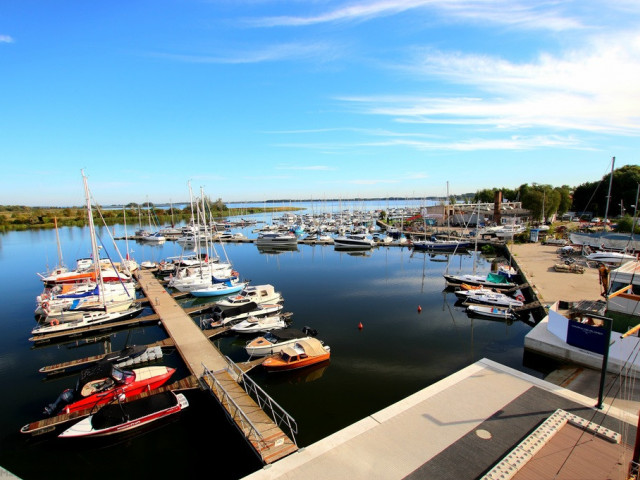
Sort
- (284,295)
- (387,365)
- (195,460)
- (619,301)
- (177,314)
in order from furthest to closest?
(284,295), (177,314), (387,365), (619,301), (195,460)

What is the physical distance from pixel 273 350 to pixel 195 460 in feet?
27.9

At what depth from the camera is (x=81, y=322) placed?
27453 millimetres

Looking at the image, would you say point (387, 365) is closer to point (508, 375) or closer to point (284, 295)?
point (508, 375)

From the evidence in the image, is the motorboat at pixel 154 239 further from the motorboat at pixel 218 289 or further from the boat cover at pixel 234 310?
the boat cover at pixel 234 310

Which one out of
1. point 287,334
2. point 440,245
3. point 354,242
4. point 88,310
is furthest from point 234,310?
point 440,245

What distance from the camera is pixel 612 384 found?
635 inches

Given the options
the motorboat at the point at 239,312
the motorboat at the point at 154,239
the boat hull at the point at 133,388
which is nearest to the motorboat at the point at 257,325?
the motorboat at the point at 239,312

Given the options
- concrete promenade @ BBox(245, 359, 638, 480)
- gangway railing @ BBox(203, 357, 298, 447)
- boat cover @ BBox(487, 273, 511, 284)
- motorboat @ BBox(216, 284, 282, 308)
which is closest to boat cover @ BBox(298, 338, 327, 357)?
gangway railing @ BBox(203, 357, 298, 447)

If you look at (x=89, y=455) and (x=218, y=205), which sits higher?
(x=218, y=205)

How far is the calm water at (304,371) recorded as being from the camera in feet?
45.3

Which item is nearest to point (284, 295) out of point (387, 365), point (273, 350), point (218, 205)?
point (273, 350)

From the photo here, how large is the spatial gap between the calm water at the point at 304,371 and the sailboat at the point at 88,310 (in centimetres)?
170

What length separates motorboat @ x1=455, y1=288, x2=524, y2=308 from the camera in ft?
99.5

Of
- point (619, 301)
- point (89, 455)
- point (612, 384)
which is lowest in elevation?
point (89, 455)
